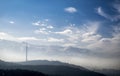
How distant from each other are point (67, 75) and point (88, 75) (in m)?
14.9

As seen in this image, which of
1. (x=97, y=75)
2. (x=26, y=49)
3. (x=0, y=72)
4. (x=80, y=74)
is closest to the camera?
(x=0, y=72)

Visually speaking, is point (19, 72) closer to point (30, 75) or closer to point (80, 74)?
point (30, 75)

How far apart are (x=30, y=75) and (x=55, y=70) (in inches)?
1250

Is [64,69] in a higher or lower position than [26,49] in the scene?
lower

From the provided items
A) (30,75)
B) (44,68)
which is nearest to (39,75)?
(30,75)

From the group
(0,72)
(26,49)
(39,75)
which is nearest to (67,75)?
(39,75)

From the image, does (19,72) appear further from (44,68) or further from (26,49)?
(26,49)

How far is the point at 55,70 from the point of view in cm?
10731

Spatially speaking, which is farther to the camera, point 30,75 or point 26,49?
point 26,49

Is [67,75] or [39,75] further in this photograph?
[67,75]

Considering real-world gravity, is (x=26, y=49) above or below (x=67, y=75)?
above

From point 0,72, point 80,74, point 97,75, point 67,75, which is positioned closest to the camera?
point 0,72

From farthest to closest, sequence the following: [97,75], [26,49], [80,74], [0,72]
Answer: [26,49], [97,75], [80,74], [0,72]

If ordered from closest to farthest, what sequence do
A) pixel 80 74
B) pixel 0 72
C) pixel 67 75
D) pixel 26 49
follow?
pixel 0 72 < pixel 67 75 < pixel 80 74 < pixel 26 49
